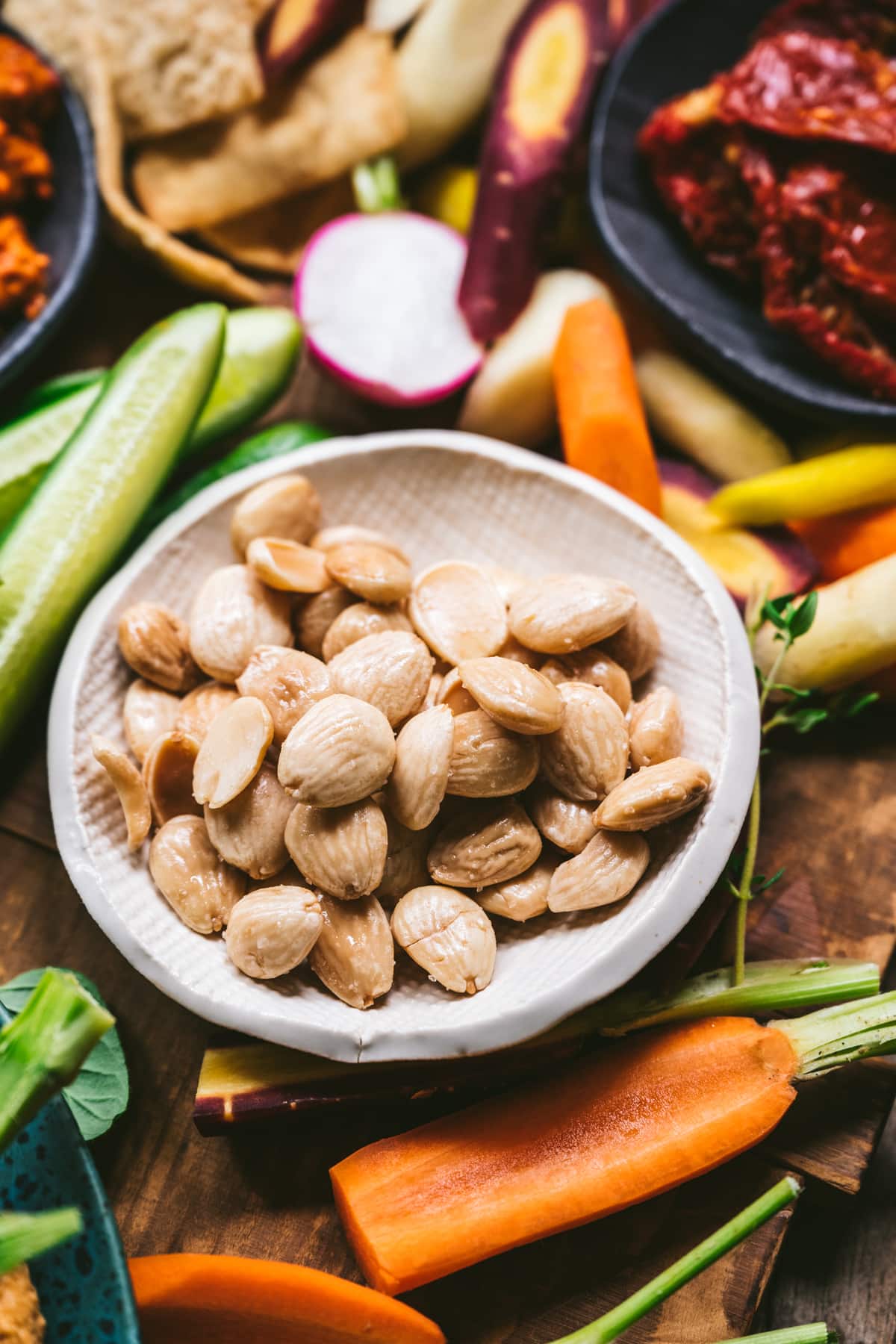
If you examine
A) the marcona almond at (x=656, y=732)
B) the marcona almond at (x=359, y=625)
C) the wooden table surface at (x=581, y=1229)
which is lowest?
the wooden table surface at (x=581, y=1229)

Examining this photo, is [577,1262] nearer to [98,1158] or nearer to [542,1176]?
[542,1176]

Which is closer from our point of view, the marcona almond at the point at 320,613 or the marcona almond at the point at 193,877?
the marcona almond at the point at 193,877

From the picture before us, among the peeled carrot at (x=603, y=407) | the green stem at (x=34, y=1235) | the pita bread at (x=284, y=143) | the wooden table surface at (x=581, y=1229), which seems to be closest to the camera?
the green stem at (x=34, y=1235)

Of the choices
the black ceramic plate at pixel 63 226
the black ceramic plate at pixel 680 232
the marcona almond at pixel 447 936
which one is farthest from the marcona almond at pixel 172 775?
the black ceramic plate at pixel 680 232

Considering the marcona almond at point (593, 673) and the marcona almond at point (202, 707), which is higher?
the marcona almond at point (202, 707)

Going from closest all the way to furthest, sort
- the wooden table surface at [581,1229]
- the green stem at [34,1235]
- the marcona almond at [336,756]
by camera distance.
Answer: the green stem at [34,1235] < the marcona almond at [336,756] < the wooden table surface at [581,1229]

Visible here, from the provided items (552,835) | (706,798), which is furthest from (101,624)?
(706,798)

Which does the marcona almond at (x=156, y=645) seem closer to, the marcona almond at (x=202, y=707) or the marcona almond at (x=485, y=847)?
the marcona almond at (x=202, y=707)
